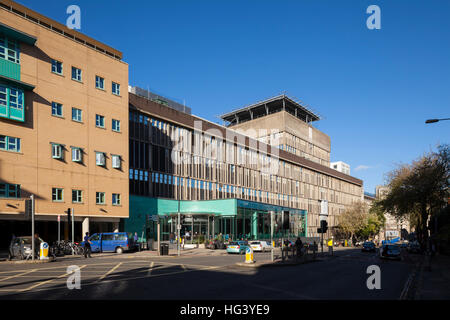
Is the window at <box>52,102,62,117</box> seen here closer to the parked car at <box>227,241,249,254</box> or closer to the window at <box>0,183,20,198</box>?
the window at <box>0,183,20,198</box>

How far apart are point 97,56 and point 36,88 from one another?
873 cm

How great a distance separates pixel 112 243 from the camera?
3475cm

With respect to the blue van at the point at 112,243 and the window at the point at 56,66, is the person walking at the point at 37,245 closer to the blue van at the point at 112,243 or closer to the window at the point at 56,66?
the blue van at the point at 112,243

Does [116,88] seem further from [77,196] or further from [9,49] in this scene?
[77,196]

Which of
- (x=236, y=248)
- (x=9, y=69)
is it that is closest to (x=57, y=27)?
(x=9, y=69)

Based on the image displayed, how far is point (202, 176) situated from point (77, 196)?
25.3 metres

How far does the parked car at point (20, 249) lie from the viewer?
25.8 meters

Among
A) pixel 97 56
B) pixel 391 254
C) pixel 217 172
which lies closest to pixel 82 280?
pixel 391 254

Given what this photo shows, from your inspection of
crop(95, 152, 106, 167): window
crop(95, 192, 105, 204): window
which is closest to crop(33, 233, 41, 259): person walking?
crop(95, 192, 105, 204): window

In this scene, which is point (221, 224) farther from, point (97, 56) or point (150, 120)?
point (97, 56)

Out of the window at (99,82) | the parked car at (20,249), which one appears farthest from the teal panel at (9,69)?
the parked car at (20,249)

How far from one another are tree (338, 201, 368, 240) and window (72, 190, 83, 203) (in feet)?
212

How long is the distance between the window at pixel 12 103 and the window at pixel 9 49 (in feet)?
8.73

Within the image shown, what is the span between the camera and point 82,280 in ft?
50.8
